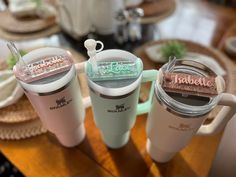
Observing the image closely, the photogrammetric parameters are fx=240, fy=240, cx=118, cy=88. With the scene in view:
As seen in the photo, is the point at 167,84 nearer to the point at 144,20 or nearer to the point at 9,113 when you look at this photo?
the point at 9,113

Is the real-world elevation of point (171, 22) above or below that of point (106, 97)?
below

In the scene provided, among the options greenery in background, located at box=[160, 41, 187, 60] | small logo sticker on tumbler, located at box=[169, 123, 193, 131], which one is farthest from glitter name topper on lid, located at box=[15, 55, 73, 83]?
greenery in background, located at box=[160, 41, 187, 60]

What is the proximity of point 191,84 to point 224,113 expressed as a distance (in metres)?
0.09

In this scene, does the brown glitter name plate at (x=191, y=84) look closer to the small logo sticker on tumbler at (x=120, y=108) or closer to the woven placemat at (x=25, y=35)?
the small logo sticker on tumbler at (x=120, y=108)

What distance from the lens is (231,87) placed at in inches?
24.8

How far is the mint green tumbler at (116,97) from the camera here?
383mm

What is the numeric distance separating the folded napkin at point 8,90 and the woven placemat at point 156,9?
1.57 feet

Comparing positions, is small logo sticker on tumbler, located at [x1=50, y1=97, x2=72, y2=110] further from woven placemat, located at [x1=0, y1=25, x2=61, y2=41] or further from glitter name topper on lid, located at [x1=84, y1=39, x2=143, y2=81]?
woven placemat, located at [x1=0, y1=25, x2=61, y2=41]

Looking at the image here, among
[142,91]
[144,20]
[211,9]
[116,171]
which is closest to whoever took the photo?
[116,171]

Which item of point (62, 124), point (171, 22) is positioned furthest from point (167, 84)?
point (171, 22)

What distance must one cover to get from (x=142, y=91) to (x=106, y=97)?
26 centimetres

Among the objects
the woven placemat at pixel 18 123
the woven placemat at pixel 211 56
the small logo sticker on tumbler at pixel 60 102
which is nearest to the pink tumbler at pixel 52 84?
the small logo sticker on tumbler at pixel 60 102

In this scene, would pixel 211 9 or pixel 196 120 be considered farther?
pixel 211 9

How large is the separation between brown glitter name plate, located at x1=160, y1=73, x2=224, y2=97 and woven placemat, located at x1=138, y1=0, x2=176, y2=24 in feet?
1.61
